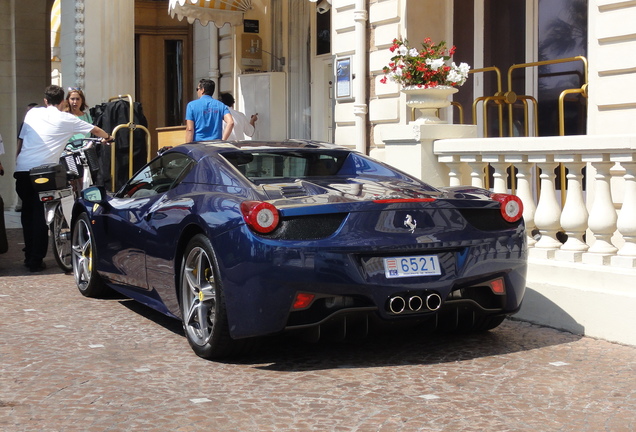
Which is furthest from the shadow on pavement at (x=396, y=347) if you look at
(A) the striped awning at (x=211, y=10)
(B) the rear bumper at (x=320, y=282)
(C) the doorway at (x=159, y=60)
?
(C) the doorway at (x=159, y=60)

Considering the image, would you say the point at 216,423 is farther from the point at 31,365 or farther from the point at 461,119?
the point at 461,119

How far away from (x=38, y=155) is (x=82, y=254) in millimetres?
2081

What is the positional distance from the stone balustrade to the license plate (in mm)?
1648

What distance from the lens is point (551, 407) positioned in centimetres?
466

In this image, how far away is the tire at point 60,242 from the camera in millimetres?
9727

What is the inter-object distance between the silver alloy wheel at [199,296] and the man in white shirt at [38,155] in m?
4.32

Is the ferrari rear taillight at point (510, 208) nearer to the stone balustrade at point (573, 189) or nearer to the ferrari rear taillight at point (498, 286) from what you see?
the ferrari rear taillight at point (498, 286)

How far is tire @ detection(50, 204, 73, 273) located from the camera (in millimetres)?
9727

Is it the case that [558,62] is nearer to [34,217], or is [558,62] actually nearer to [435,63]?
[435,63]

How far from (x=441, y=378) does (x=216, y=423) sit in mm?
1389

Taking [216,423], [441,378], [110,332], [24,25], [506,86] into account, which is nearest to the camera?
[216,423]

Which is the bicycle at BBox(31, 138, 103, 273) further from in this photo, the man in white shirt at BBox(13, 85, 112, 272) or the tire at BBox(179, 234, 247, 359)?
the tire at BBox(179, 234, 247, 359)

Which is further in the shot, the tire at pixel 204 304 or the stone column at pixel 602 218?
the stone column at pixel 602 218

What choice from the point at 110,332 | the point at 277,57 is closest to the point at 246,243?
the point at 110,332
